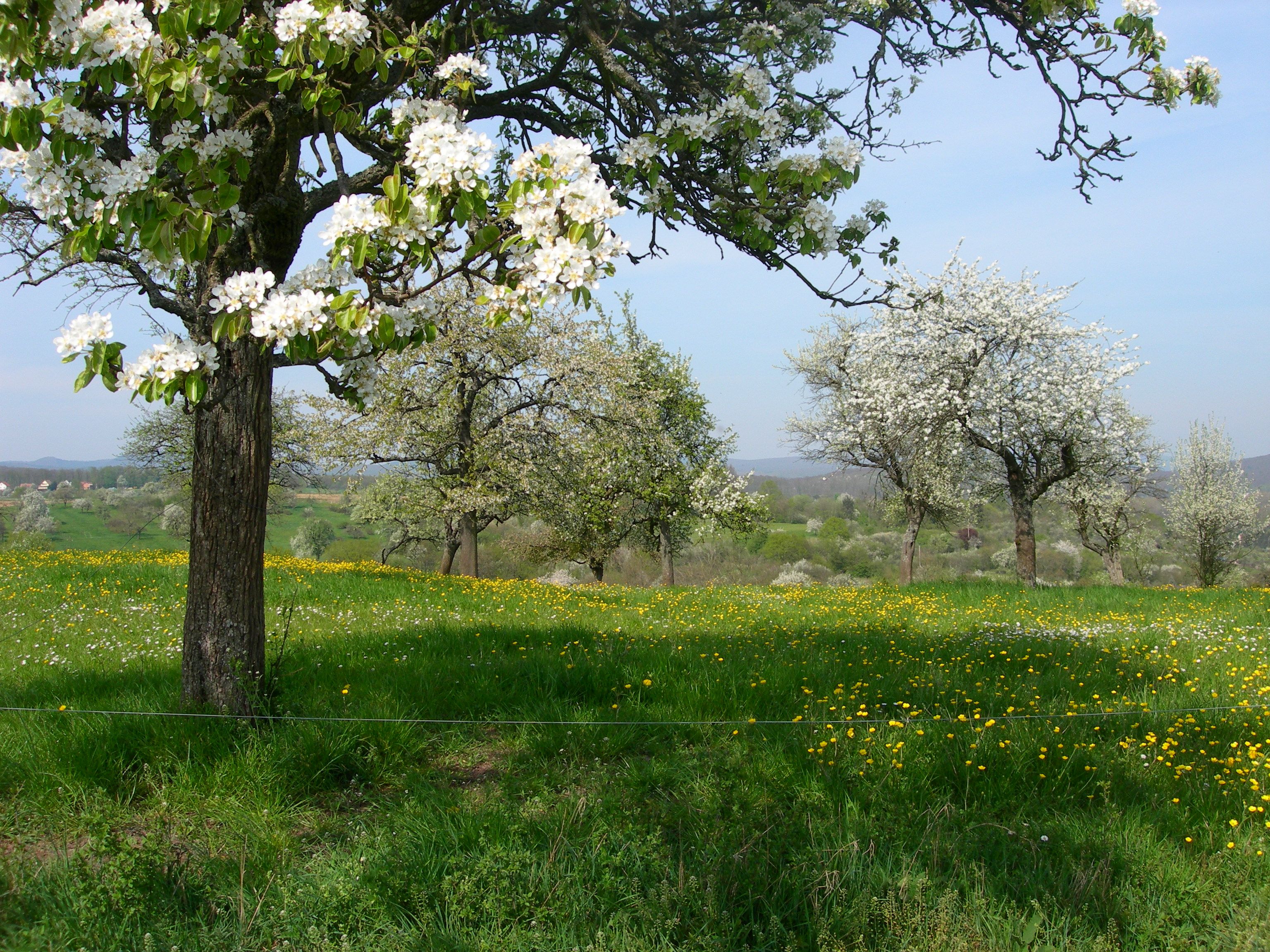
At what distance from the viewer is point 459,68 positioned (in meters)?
3.98

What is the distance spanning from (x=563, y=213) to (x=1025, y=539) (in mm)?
19053

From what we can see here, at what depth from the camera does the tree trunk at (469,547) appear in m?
22.3

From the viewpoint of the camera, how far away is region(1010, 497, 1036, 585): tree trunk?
62.1 ft

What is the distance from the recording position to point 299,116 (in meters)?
4.51

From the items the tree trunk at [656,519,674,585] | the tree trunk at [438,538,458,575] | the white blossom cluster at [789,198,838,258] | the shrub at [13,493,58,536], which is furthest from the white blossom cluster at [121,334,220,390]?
the shrub at [13,493,58,536]

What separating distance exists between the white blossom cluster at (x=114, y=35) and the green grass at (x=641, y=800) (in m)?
3.33

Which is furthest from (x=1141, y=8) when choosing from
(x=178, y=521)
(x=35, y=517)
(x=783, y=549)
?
(x=783, y=549)

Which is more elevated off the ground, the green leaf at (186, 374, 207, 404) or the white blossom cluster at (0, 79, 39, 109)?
the white blossom cluster at (0, 79, 39, 109)

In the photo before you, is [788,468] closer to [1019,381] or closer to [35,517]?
[1019,381]

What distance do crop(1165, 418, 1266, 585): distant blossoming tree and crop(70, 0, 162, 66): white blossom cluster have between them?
43.4 meters

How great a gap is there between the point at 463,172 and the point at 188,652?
3.60 metres

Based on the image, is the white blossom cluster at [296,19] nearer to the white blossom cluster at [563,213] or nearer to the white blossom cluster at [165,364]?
the white blossom cluster at [563,213]

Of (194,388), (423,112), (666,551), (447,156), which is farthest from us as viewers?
(666,551)

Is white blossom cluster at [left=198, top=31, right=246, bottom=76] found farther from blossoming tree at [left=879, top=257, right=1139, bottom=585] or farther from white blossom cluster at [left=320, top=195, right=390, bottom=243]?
blossoming tree at [left=879, top=257, right=1139, bottom=585]
